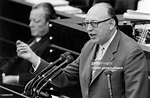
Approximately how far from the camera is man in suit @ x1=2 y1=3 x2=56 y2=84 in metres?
6.78

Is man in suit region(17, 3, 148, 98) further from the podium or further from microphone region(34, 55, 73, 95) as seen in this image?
the podium

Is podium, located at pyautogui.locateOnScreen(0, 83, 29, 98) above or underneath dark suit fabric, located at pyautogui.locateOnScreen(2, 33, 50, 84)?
above

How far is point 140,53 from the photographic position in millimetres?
4586

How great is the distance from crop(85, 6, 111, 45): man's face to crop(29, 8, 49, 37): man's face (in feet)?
7.41

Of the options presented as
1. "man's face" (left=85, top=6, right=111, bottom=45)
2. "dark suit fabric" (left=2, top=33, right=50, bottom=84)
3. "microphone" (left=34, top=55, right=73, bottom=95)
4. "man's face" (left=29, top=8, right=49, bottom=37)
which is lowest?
"dark suit fabric" (left=2, top=33, right=50, bottom=84)

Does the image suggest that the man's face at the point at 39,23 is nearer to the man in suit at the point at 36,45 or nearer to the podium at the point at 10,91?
the man in suit at the point at 36,45

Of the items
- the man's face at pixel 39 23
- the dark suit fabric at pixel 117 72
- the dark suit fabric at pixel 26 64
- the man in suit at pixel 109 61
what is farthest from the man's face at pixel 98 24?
the man's face at pixel 39 23

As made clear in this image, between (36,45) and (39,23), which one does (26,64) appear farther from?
(39,23)

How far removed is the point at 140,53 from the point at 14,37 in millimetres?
4262

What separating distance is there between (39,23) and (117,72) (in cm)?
247

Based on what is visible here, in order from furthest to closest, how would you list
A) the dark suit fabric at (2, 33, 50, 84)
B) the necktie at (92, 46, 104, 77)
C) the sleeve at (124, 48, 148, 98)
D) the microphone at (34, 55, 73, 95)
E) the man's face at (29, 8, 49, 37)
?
the man's face at (29, 8, 49, 37) → the dark suit fabric at (2, 33, 50, 84) → the necktie at (92, 46, 104, 77) → the microphone at (34, 55, 73, 95) → the sleeve at (124, 48, 148, 98)

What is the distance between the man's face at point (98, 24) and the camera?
4.69 m

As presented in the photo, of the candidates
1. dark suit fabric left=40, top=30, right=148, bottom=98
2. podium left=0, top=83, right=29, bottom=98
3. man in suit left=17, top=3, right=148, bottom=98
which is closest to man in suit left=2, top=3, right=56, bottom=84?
podium left=0, top=83, right=29, bottom=98

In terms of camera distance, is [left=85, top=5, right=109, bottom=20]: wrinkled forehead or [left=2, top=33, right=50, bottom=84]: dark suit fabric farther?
[left=2, top=33, right=50, bottom=84]: dark suit fabric
